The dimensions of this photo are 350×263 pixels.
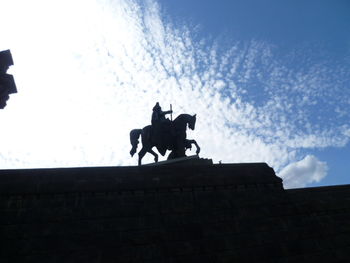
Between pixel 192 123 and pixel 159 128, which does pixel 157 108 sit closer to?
pixel 159 128

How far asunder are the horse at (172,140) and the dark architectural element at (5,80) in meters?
5.74

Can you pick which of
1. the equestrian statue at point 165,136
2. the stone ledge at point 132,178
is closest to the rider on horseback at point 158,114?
the equestrian statue at point 165,136

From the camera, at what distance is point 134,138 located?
526 inches

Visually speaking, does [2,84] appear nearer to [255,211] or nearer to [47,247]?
[47,247]

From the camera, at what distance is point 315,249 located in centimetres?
743

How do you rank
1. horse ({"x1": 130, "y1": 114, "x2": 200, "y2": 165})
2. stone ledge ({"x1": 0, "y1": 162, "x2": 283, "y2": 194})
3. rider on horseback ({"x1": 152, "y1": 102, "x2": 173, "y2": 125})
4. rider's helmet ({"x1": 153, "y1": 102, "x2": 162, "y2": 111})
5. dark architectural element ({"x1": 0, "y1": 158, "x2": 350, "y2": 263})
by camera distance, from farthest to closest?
rider's helmet ({"x1": 153, "y1": 102, "x2": 162, "y2": 111})
rider on horseback ({"x1": 152, "y1": 102, "x2": 173, "y2": 125})
horse ({"x1": 130, "y1": 114, "x2": 200, "y2": 165})
stone ledge ({"x1": 0, "y1": 162, "x2": 283, "y2": 194})
dark architectural element ({"x1": 0, "y1": 158, "x2": 350, "y2": 263})

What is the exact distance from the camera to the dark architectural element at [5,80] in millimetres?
8530

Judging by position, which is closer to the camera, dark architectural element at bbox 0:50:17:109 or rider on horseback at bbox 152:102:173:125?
dark architectural element at bbox 0:50:17:109

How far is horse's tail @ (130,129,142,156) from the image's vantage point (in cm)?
1319

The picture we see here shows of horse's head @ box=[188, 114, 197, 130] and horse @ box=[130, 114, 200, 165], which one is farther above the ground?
horse's head @ box=[188, 114, 197, 130]

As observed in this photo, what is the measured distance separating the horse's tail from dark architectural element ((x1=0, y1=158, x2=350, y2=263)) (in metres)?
4.49

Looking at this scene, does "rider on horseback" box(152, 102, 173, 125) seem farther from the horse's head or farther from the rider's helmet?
the horse's head

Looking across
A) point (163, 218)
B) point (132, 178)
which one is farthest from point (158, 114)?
point (163, 218)

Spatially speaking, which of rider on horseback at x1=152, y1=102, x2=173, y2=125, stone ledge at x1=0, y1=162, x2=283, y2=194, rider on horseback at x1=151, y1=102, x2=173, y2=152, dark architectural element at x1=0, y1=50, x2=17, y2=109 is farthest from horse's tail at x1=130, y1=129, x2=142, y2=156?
dark architectural element at x1=0, y1=50, x2=17, y2=109
